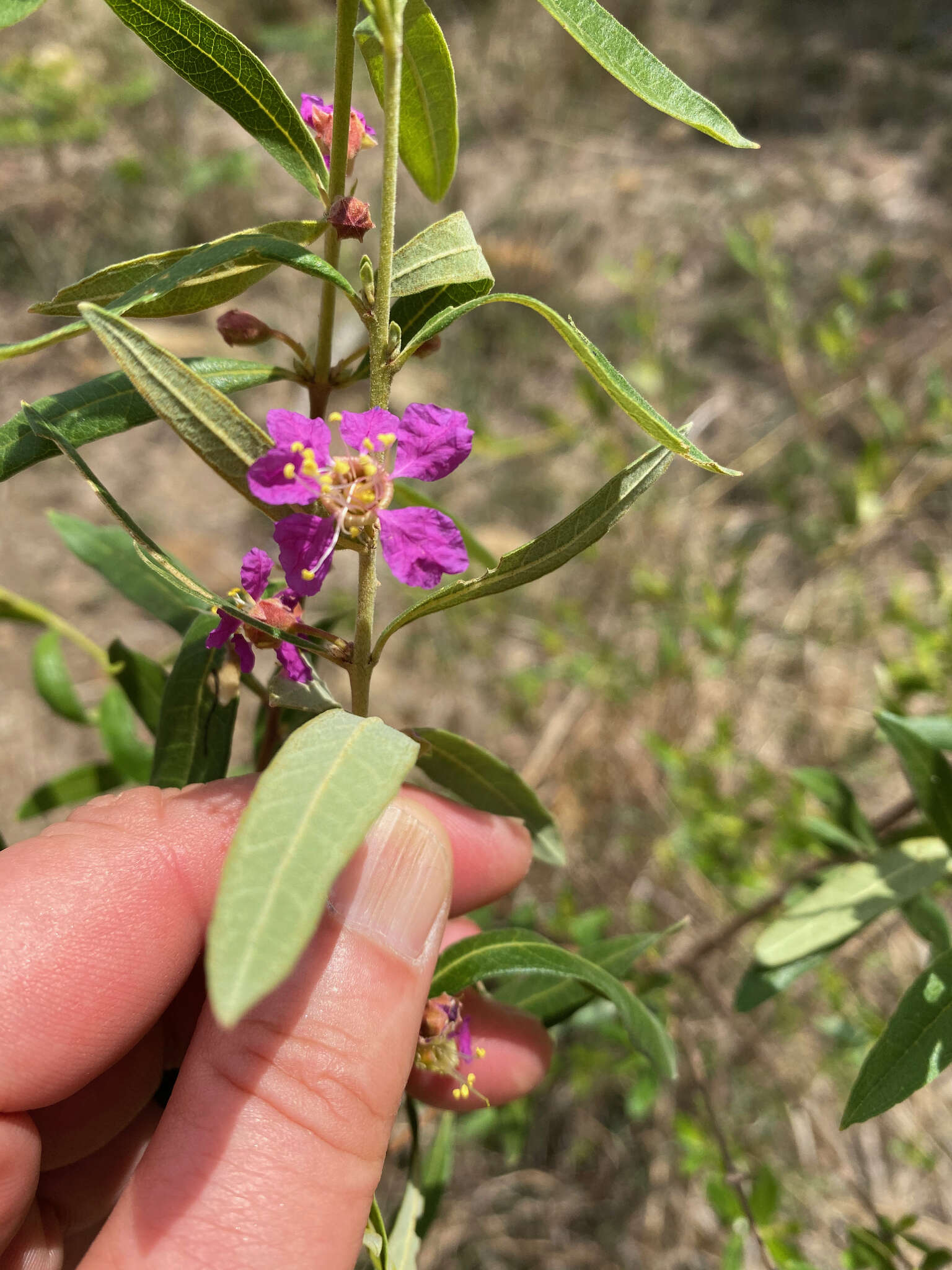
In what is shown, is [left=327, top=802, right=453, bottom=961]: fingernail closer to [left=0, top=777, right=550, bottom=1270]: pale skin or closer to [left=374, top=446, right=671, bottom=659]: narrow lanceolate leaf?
[left=0, top=777, right=550, bottom=1270]: pale skin

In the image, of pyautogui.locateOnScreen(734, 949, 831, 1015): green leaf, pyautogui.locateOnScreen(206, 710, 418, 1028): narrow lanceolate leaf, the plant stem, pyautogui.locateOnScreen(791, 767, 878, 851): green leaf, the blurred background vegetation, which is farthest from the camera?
the blurred background vegetation

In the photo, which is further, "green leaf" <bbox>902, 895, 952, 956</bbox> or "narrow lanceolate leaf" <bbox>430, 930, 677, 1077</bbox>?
"green leaf" <bbox>902, 895, 952, 956</bbox>

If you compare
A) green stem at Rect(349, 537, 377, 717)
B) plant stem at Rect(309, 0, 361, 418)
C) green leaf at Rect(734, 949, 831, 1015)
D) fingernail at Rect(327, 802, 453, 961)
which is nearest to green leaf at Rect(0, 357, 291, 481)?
plant stem at Rect(309, 0, 361, 418)

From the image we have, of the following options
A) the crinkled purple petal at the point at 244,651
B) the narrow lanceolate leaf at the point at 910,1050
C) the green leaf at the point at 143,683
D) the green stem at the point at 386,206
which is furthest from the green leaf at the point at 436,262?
the narrow lanceolate leaf at the point at 910,1050

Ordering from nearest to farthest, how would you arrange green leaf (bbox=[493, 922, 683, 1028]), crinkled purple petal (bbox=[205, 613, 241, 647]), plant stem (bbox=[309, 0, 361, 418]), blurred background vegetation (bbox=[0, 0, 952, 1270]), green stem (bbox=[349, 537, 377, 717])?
1. plant stem (bbox=[309, 0, 361, 418])
2. green stem (bbox=[349, 537, 377, 717])
3. crinkled purple petal (bbox=[205, 613, 241, 647])
4. green leaf (bbox=[493, 922, 683, 1028])
5. blurred background vegetation (bbox=[0, 0, 952, 1270])

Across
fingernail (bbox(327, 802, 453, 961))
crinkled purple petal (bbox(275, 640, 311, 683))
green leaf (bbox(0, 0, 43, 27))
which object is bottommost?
fingernail (bbox(327, 802, 453, 961))
